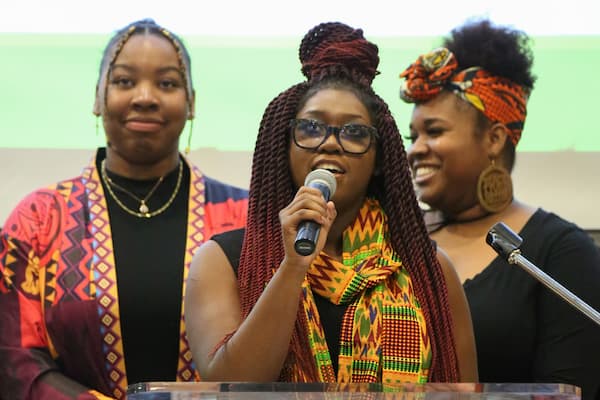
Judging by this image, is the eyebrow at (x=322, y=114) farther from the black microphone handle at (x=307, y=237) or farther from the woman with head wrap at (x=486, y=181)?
the woman with head wrap at (x=486, y=181)

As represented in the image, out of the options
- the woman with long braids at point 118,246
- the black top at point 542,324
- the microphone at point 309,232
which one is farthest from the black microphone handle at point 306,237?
the black top at point 542,324

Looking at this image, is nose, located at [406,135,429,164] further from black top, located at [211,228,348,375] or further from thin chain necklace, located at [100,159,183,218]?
black top, located at [211,228,348,375]

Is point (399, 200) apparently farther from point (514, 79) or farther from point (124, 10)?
point (124, 10)

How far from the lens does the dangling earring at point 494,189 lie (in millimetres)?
3318

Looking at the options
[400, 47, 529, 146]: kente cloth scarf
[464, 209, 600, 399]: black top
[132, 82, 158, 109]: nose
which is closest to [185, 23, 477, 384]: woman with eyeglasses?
[464, 209, 600, 399]: black top

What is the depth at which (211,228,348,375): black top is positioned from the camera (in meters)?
2.31

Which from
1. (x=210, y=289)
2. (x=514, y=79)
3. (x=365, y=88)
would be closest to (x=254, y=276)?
(x=210, y=289)

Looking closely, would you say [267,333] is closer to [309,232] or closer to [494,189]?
[309,232]

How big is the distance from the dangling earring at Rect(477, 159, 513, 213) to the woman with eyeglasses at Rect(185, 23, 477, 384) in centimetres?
85

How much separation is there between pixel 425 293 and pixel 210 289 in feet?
1.46

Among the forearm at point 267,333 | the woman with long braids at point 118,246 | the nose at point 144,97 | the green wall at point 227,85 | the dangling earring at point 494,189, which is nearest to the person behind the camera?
the forearm at point 267,333

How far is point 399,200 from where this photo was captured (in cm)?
249

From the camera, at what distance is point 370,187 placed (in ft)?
8.36

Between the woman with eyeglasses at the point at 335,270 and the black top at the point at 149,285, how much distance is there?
57 cm
